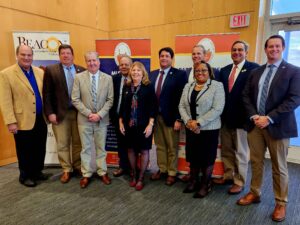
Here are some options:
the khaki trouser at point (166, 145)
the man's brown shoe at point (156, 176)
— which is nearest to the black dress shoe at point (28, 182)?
the man's brown shoe at point (156, 176)

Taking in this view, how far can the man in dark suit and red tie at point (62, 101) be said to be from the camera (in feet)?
9.44

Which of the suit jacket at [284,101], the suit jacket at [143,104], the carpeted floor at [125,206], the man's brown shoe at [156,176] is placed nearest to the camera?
the suit jacket at [284,101]

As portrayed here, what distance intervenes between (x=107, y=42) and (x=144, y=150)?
5.44 ft

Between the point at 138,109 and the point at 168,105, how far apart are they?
0.38 metres

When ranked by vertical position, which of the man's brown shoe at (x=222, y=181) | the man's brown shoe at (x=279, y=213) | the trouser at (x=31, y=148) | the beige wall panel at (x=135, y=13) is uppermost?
the beige wall panel at (x=135, y=13)

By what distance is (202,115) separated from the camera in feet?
8.16

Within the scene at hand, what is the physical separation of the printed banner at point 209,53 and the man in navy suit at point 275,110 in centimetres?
69

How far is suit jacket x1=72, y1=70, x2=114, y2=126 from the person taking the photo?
110 inches

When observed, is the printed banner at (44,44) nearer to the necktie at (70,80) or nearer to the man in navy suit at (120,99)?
the necktie at (70,80)

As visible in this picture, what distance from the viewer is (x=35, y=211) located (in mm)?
2418

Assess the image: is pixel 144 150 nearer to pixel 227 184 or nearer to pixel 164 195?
pixel 164 195

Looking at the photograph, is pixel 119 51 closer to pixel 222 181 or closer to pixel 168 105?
pixel 168 105

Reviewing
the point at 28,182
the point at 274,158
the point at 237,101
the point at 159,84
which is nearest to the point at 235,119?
the point at 237,101

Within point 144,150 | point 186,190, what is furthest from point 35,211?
point 186,190
